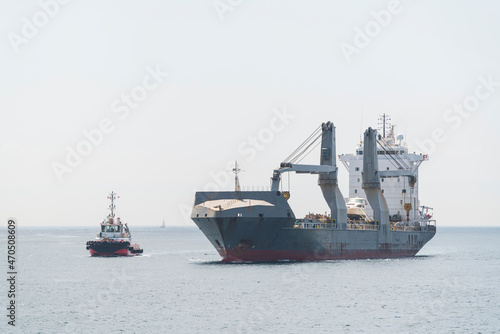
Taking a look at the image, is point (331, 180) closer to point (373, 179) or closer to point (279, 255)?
point (373, 179)

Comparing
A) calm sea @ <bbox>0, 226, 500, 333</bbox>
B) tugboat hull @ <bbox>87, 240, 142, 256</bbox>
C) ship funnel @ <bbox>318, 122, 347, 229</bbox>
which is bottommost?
calm sea @ <bbox>0, 226, 500, 333</bbox>

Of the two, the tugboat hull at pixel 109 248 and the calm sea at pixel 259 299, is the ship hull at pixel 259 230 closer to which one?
the calm sea at pixel 259 299

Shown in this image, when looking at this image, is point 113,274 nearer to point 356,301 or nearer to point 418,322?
point 356,301

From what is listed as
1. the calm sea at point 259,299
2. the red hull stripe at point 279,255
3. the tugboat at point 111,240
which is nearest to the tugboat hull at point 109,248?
the tugboat at point 111,240

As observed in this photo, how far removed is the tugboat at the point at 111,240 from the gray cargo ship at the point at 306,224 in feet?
66.1

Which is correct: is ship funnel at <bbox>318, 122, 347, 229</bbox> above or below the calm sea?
above

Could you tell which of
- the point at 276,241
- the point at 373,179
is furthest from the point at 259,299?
the point at 373,179

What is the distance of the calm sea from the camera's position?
136ft

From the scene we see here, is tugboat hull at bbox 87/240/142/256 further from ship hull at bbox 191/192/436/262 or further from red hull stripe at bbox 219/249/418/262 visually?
red hull stripe at bbox 219/249/418/262

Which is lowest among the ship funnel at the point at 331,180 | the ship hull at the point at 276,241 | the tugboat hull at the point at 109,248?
the tugboat hull at the point at 109,248

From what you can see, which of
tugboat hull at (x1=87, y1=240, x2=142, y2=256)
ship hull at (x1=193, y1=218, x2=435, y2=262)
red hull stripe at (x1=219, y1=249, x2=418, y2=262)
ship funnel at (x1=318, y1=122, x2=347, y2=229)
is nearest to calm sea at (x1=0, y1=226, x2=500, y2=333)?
red hull stripe at (x1=219, y1=249, x2=418, y2=262)

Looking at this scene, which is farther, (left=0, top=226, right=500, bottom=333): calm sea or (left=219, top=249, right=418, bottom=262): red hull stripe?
(left=219, top=249, right=418, bottom=262): red hull stripe

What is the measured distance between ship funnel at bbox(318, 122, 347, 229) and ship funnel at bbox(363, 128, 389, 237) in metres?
6.11

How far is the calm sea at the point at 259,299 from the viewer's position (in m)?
41.4
